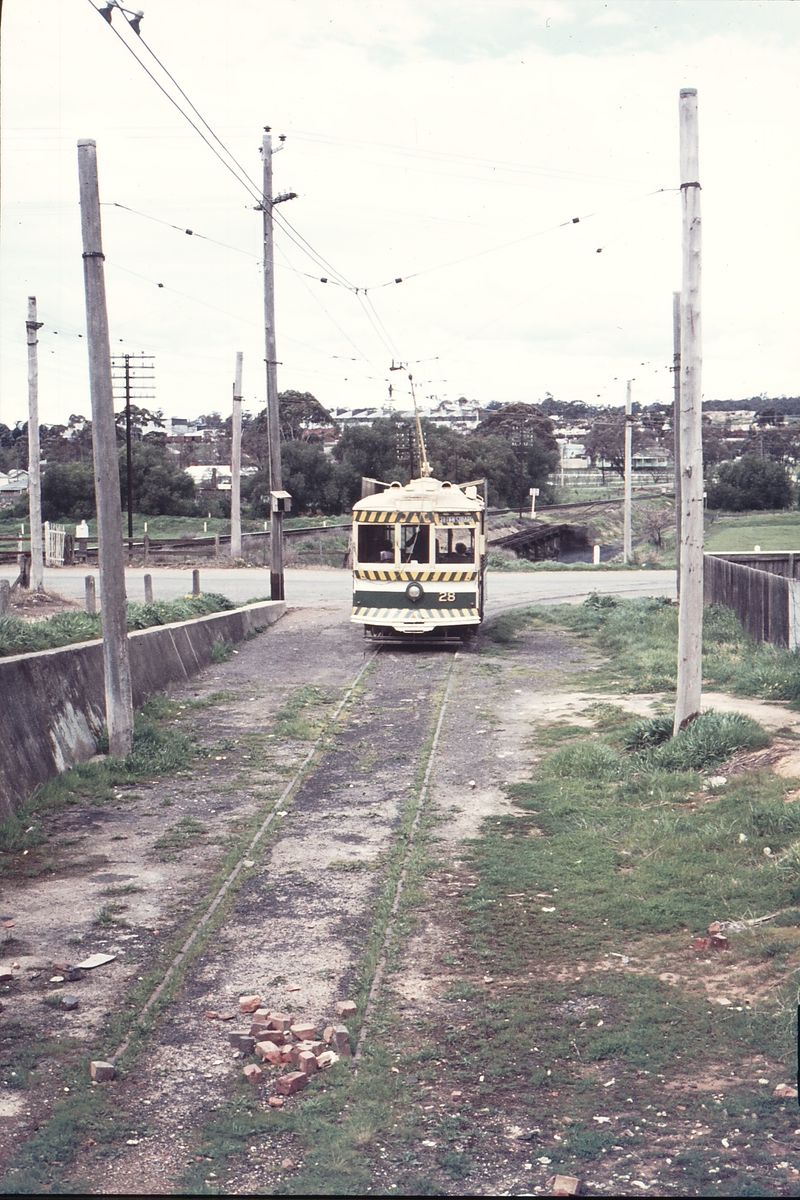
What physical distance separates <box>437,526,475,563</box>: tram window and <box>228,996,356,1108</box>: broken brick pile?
636 inches

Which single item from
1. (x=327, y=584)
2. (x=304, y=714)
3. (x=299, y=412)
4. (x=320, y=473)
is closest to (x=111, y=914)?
(x=304, y=714)

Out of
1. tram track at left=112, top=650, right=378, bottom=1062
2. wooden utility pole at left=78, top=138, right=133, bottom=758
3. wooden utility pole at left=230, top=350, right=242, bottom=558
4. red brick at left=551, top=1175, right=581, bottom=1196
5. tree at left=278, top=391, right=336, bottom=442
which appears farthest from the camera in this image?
tree at left=278, top=391, right=336, bottom=442

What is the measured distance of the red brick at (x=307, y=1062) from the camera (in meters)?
6.01

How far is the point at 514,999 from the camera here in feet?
22.9

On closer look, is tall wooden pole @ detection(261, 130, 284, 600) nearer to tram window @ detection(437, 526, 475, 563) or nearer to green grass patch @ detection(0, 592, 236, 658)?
green grass patch @ detection(0, 592, 236, 658)

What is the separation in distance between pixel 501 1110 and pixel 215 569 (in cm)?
A: 4263

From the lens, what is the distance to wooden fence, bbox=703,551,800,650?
2008cm

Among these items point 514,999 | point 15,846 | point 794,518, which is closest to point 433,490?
point 15,846

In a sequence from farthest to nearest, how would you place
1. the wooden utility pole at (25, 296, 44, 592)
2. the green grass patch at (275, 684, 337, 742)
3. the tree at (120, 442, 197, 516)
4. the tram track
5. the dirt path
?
the tree at (120, 442, 197, 516), the wooden utility pole at (25, 296, 44, 592), the green grass patch at (275, 684, 337, 742), the tram track, the dirt path

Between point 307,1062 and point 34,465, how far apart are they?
94.1 ft

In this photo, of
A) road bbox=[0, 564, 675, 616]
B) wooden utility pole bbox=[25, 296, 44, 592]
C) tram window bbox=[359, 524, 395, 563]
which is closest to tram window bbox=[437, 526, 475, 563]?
tram window bbox=[359, 524, 395, 563]

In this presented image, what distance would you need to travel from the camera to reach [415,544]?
2255 centimetres

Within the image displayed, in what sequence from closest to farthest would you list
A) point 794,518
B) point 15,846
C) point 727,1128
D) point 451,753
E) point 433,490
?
point 727,1128 < point 15,846 < point 451,753 < point 433,490 < point 794,518

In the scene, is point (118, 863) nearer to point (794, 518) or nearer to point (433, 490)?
point (433, 490)
